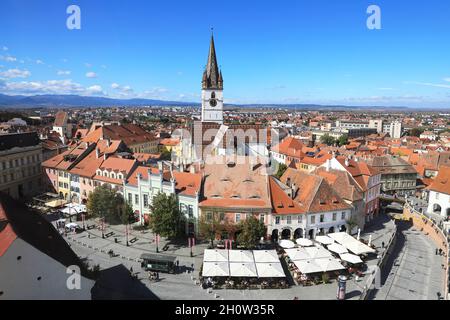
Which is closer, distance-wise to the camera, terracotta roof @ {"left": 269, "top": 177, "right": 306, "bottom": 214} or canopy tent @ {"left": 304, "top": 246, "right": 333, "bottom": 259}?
canopy tent @ {"left": 304, "top": 246, "right": 333, "bottom": 259}

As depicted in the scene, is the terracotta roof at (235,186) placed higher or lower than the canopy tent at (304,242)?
higher

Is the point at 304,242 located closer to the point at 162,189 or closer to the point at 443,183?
the point at 162,189

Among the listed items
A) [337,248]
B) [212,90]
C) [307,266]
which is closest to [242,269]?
[307,266]

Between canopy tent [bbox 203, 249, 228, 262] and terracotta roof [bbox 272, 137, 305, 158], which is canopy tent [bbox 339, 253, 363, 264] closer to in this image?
canopy tent [bbox 203, 249, 228, 262]

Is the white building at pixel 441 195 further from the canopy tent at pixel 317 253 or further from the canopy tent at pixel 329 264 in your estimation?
the canopy tent at pixel 329 264

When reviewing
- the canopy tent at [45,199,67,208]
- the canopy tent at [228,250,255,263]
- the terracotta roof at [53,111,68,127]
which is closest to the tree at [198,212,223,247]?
the canopy tent at [228,250,255,263]

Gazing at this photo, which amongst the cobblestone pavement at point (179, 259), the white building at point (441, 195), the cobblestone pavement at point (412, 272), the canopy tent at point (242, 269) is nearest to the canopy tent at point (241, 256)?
the canopy tent at point (242, 269)

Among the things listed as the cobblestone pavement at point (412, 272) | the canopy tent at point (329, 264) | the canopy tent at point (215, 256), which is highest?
the canopy tent at point (215, 256)
